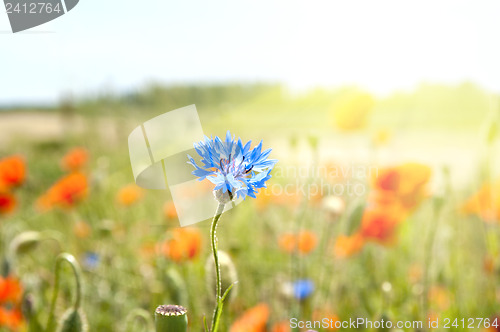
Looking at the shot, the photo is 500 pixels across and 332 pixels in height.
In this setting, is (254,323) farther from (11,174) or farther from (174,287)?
(11,174)

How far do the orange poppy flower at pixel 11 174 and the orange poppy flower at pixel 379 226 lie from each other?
103cm

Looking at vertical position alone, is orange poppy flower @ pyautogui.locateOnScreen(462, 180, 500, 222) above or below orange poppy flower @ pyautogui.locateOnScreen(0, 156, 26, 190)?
below

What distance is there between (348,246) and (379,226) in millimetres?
106

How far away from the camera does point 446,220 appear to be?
171 cm

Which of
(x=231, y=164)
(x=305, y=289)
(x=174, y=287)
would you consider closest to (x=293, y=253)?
(x=305, y=289)

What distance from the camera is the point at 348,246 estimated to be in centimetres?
116

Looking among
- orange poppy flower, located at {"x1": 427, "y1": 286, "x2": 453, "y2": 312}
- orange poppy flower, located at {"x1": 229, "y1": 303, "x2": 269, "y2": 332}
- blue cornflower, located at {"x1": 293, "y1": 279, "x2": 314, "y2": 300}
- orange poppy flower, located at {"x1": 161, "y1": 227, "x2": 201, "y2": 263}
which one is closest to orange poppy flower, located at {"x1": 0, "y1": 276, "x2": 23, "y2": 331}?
orange poppy flower, located at {"x1": 161, "y1": 227, "x2": 201, "y2": 263}

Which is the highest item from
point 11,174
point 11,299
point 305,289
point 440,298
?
point 11,174

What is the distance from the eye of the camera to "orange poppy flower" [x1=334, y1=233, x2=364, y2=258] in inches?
45.6

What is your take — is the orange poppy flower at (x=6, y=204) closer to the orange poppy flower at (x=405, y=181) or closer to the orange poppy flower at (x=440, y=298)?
the orange poppy flower at (x=405, y=181)

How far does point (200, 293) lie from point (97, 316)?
241 mm

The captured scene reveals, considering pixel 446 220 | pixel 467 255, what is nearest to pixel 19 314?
pixel 467 255

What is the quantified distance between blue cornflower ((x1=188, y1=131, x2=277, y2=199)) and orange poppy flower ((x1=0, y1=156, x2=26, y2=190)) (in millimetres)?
1308

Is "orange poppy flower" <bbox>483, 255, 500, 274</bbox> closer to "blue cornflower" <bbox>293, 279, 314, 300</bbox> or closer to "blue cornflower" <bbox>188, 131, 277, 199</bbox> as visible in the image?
"blue cornflower" <bbox>293, 279, 314, 300</bbox>
